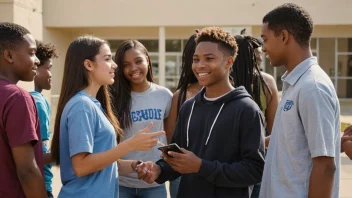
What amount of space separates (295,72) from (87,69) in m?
1.35

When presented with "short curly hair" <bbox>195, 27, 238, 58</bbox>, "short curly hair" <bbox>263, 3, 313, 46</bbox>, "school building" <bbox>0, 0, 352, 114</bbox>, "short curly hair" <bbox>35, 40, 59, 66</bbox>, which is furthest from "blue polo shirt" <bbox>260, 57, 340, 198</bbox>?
"school building" <bbox>0, 0, 352, 114</bbox>

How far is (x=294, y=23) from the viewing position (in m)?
3.31

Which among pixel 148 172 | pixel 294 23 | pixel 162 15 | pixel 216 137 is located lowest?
pixel 148 172

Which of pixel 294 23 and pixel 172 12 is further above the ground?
pixel 172 12

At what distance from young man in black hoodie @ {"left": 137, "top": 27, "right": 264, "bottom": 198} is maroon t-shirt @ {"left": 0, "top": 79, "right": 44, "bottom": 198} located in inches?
35.7

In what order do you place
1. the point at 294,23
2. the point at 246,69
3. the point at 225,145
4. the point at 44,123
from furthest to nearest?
the point at 246,69
the point at 44,123
the point at 225,145
the point at 294,23

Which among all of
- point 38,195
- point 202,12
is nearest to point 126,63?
point 38,195

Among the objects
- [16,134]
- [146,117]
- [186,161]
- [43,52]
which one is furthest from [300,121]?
[43,52]

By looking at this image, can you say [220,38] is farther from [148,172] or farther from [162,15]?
[162,15]

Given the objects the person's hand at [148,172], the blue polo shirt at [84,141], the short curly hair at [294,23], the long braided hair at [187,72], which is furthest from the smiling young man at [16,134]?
the long braided hair at [187,72]

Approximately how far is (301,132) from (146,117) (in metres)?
1.89

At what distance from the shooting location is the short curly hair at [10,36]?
3428mm

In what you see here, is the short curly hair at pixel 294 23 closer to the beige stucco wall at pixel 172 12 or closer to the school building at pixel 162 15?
the school building at pixel 162 15

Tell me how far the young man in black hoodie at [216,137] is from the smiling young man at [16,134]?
0.85 m
